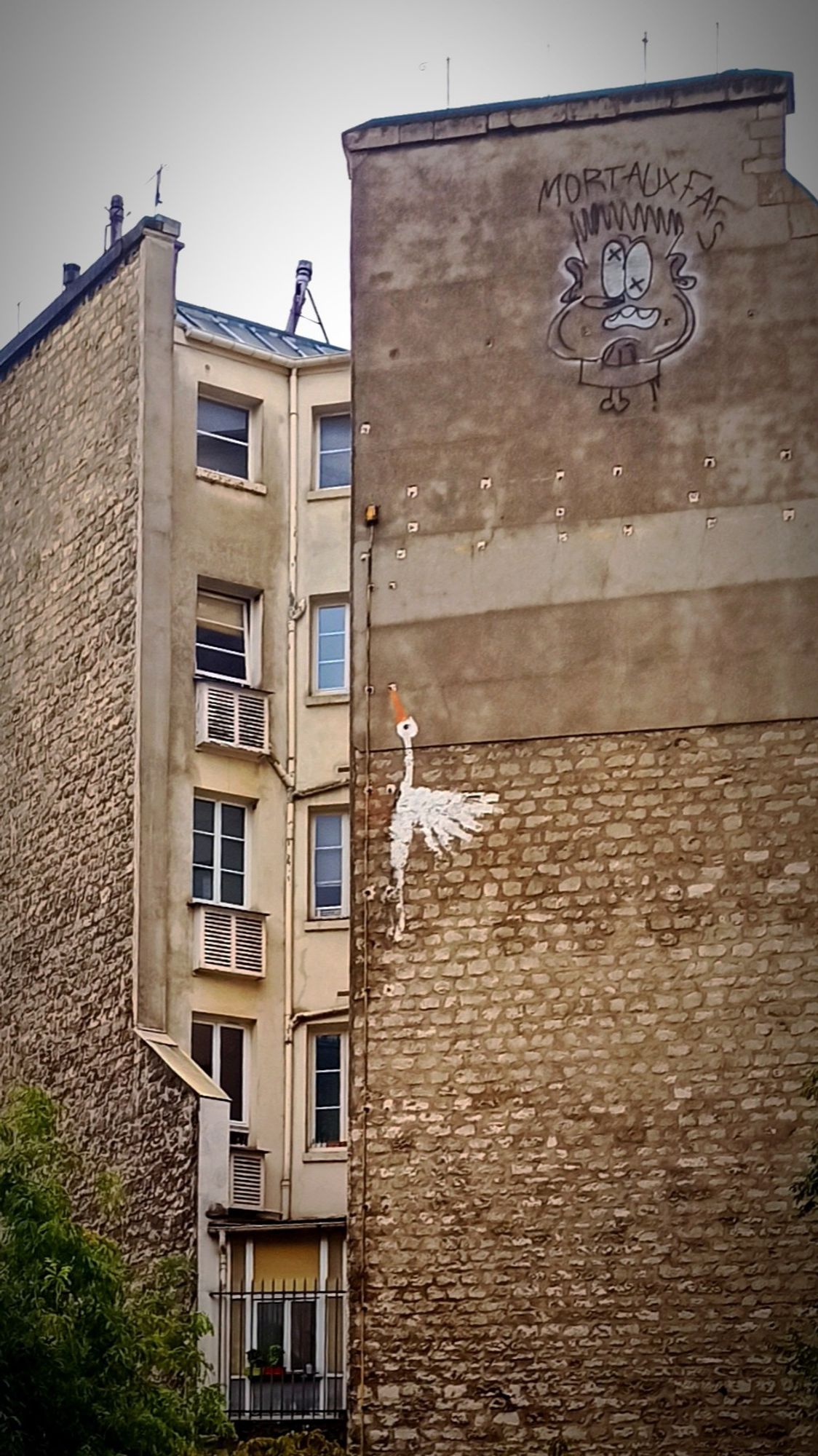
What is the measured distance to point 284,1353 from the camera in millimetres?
28469

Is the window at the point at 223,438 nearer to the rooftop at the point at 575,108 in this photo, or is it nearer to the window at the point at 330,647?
the window at the point at 330,647

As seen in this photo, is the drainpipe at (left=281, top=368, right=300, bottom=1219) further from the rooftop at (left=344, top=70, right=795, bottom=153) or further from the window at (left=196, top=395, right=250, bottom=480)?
the rooftop at (left=344, top=70, right=795, bottom=153)

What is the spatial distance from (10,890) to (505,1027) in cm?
1182

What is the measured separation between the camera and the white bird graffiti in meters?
24.0

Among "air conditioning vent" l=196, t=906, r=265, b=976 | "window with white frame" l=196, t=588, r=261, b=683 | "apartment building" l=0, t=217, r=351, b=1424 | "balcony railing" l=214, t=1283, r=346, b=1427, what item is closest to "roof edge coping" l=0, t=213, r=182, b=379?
"apartment building" l=0, t=217, r=351, b=1424

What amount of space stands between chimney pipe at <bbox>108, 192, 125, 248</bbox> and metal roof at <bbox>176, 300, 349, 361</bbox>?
1.79 m

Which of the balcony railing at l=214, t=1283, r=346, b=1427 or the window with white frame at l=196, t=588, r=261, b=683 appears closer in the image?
the balcony railing at l=214, t=1283, r=346, b=1427

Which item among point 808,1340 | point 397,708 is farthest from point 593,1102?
point 397,708

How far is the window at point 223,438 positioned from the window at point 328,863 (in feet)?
15.1

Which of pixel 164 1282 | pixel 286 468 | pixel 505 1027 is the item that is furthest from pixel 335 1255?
pixel 286 468

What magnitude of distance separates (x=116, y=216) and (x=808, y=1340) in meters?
20.8

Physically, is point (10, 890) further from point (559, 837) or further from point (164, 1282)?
point (559, 837)

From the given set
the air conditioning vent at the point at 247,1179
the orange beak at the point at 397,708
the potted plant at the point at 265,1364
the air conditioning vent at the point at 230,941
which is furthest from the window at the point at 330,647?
the orange beak at the point at 397,708

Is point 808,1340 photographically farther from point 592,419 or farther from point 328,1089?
point 328,1089
